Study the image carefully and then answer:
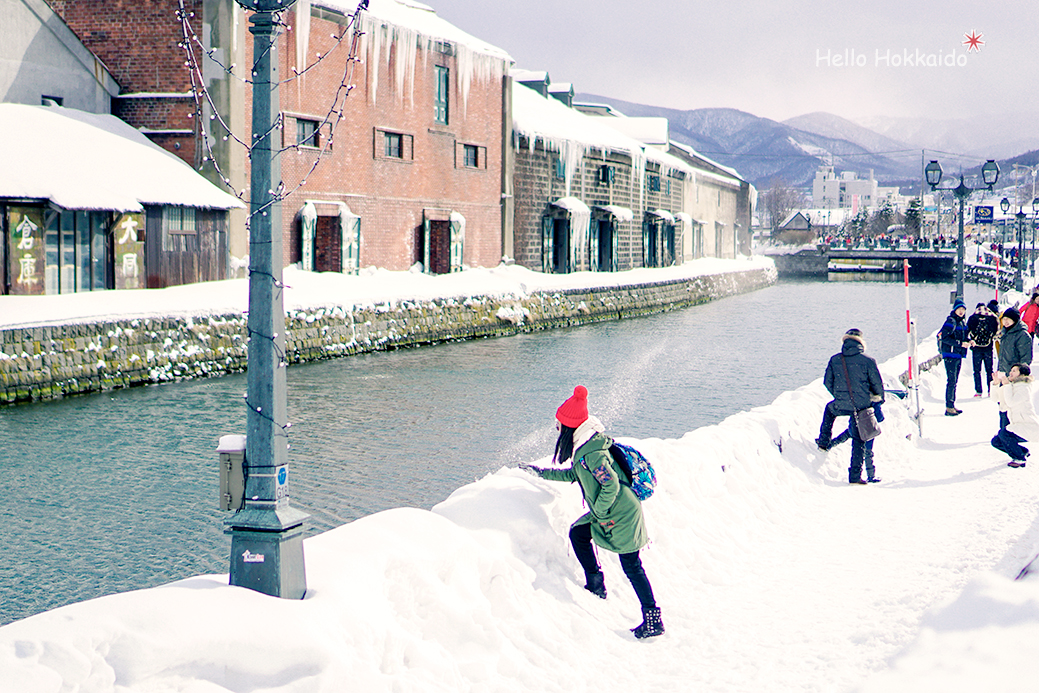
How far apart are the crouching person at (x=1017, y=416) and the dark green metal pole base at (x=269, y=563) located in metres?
7.70

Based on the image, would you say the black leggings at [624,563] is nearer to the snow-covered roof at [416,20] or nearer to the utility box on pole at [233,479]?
the utility box on pole at [233,479]

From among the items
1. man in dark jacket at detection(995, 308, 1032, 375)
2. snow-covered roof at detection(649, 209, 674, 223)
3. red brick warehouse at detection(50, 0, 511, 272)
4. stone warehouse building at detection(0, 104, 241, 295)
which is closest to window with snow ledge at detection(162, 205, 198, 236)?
stone warehouse building at detection(0, 104, 241, 295)

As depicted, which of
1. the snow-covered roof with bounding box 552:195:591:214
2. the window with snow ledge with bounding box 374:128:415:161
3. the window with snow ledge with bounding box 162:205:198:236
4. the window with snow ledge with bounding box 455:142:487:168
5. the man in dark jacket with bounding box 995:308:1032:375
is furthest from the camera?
the snow-covered roof with bounding box 552:195:591:214

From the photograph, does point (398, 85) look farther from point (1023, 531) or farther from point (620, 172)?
point (1023, 531)

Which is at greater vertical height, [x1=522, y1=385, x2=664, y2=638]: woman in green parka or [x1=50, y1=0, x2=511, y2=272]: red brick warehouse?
[x1=50, y1=0, x2=511, y2=272]: red brick warehouse

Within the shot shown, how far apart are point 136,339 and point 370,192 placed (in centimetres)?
1316

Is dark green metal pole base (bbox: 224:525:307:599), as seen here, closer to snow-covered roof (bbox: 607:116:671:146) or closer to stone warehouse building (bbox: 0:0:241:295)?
stone warehouse building (bbox: 0:0:241:295)

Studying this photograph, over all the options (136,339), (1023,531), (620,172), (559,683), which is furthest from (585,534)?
(620,172)

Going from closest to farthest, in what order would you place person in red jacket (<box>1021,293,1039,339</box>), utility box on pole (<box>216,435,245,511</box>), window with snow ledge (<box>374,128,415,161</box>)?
utility box on pole (<box>216,435,245,511</box>) → person in red jacket (<box>1021,293,1039,339</box>) → window with snow ledge (<box>374,128,415,161</box>)

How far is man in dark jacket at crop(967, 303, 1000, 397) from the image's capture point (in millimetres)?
14352

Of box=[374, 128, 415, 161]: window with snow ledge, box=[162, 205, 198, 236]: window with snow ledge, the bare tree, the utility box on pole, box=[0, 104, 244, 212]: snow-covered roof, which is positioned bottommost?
the utility box on pole

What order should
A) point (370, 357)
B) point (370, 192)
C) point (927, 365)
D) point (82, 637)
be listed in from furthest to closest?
point (370, 192) → point (370, 357) → point (927, 365) → point (82, 637)

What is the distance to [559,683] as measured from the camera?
5113mm

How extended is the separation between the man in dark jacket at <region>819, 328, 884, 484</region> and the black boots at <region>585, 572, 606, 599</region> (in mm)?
4468
